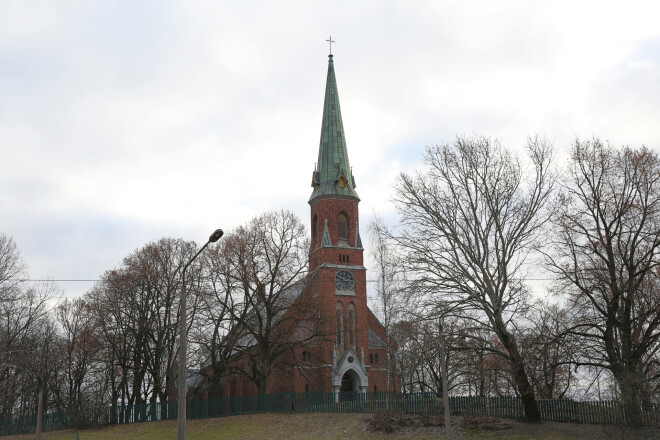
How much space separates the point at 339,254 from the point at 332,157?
9162 mm

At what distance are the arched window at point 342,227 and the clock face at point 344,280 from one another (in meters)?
3.24

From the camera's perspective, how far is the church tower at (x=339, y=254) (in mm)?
51656

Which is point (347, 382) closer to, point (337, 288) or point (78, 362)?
point (337, 288)

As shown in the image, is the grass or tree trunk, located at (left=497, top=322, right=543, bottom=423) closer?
the grass

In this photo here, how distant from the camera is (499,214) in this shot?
28.5 metres

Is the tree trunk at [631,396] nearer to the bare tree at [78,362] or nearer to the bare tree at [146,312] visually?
the bare tree at [146,312]

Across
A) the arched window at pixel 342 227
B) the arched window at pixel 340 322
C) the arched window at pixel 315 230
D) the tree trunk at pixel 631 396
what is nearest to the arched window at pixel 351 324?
the arched window at pixel 340 322

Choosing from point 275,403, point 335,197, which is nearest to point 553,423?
point 275,403

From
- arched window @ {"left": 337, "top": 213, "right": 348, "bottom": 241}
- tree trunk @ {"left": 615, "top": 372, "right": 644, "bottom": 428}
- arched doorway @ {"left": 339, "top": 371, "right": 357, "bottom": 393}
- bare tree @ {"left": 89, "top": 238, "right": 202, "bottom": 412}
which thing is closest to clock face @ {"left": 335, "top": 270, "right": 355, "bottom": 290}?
arched window @ {"left": 337, "top": 213, "right": 348, "bottom": 241}

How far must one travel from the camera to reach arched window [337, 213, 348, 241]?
56.1 m

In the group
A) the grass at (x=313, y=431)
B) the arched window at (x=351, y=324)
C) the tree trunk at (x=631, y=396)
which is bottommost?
the grass at (x=313, y=431)

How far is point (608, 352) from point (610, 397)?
135 inches

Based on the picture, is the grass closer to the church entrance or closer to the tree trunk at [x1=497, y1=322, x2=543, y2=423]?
the tree trunk at [x1=497, y1=322, x2=543, y2=423]

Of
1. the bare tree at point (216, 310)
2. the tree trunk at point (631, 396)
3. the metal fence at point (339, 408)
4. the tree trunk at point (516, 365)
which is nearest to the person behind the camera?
the tree trunk at point (631, 396)
